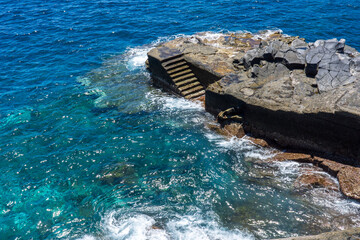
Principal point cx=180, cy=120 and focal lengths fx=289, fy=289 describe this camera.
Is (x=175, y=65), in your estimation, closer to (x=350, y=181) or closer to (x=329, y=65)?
(x=329, y=65)

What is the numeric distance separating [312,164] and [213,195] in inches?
167

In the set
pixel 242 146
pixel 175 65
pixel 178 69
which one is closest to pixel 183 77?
pixel 178 69

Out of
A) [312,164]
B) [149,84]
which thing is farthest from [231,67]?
[312,164]

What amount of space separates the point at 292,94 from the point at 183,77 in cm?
698

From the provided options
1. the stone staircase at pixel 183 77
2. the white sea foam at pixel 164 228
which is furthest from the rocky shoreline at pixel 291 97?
the white sea foam at pixel 164 228

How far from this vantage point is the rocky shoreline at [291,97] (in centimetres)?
1073

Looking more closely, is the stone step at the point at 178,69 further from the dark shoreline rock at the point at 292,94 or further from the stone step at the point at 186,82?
the stone step at the point at 186,82

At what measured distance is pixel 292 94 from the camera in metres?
12.4

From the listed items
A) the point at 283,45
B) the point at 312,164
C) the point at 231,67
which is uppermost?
the point at 283,45

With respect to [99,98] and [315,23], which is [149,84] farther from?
[315,23]

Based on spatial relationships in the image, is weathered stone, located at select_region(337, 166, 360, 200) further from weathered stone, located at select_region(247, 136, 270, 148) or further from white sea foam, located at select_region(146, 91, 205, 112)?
white sea foam, located at select_region(146, 91, 205, 112)

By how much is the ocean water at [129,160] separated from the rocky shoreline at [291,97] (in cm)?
77

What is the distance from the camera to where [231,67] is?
16375mm

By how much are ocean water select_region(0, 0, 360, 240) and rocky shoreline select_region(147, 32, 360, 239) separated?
77cm
